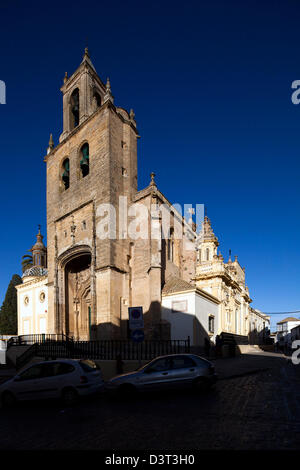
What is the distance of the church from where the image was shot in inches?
785

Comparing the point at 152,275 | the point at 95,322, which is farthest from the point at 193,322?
the point at 95,322

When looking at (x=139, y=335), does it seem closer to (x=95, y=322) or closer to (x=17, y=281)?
(x=95, y=322)

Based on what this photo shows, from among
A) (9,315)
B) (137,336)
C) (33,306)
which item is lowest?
(9,315)

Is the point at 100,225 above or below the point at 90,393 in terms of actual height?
above

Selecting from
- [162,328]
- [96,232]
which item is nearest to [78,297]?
[96,232]

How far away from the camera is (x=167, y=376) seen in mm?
8422

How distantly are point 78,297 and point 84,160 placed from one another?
38.3 ft

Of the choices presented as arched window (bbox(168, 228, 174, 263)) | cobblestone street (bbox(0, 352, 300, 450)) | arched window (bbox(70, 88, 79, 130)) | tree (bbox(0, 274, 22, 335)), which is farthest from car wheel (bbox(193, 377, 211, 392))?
tree (bbox(0, 274, 22, 335))

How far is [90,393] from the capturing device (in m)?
8.23

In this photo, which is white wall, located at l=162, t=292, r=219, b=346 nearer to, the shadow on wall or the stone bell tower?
the shadow on wall

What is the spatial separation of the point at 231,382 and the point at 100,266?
40.4 feet

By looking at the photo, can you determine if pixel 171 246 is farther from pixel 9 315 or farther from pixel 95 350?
pixel 9 315

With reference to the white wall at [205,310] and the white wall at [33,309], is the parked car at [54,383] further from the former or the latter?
the white wall at [33,309]
